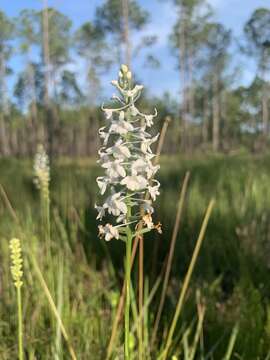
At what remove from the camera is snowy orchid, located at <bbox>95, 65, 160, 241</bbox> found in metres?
A: 0.78

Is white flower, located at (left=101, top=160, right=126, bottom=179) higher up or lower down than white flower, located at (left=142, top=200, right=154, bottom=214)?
higher up

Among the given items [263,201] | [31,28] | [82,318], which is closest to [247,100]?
[31,28]

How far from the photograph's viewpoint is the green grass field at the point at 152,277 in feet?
5.71

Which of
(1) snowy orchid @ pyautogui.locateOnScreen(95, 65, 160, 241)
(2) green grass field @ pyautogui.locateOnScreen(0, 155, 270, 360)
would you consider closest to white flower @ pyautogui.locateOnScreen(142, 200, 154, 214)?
(1) snowy orchid @ pyautogui.locateOnScreen(95, 65, 160, 241)

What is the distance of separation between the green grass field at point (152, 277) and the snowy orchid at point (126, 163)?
0.44 meters

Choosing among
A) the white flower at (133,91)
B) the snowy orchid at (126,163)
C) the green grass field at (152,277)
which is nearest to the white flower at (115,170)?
the snowy orchid at (126,163)

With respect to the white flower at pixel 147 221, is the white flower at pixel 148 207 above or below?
above

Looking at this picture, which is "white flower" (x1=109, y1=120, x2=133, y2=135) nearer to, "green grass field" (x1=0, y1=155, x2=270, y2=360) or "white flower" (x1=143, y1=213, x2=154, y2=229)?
"white flower" (x1=143, y1=213, x2=154, y2=229)

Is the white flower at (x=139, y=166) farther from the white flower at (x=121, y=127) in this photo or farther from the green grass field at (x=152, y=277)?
the green grass field at (x=152, y=277)

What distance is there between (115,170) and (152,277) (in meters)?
1.75

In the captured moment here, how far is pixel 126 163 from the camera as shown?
80cm

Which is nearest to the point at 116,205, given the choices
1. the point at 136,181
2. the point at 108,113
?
the point at 136,181

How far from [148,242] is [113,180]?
2617mm

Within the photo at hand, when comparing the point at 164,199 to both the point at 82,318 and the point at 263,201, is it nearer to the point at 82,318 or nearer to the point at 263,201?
the point at 263,201
